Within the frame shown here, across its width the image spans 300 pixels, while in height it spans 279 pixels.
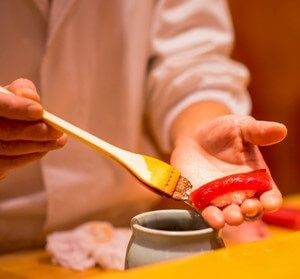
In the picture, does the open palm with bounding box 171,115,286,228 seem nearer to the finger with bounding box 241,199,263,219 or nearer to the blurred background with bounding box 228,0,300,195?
the finger with bounding box 241,199,263,219

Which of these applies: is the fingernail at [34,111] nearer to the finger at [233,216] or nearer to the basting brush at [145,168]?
the basting brush at [145,168]

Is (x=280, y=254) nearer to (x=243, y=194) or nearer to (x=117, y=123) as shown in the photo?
(x=243, y=194)

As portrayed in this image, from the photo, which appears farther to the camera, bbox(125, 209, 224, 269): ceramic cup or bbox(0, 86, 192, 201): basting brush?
bbox(0, 86, 192, 201): basting brush

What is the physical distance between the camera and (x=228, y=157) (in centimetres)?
86

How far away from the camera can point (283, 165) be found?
238 centimetres

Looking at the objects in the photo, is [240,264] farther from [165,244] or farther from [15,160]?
[15,160]

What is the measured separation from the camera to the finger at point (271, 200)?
69 centimetres

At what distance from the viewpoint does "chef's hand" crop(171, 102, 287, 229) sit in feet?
2.26

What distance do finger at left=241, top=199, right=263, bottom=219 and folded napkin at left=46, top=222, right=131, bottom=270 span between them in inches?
13.7

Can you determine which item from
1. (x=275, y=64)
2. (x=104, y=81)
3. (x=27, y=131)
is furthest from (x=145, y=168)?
(x=275, y=64)

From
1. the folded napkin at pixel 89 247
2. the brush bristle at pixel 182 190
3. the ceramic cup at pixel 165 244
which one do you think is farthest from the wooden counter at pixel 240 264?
the folded napkin at pixel 89 247

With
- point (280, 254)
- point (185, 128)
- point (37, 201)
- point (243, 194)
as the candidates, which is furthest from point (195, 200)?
point (37, 201)

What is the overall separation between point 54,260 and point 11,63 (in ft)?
1.27

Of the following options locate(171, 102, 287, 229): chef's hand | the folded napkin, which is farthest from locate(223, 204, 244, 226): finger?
the folded napkin
